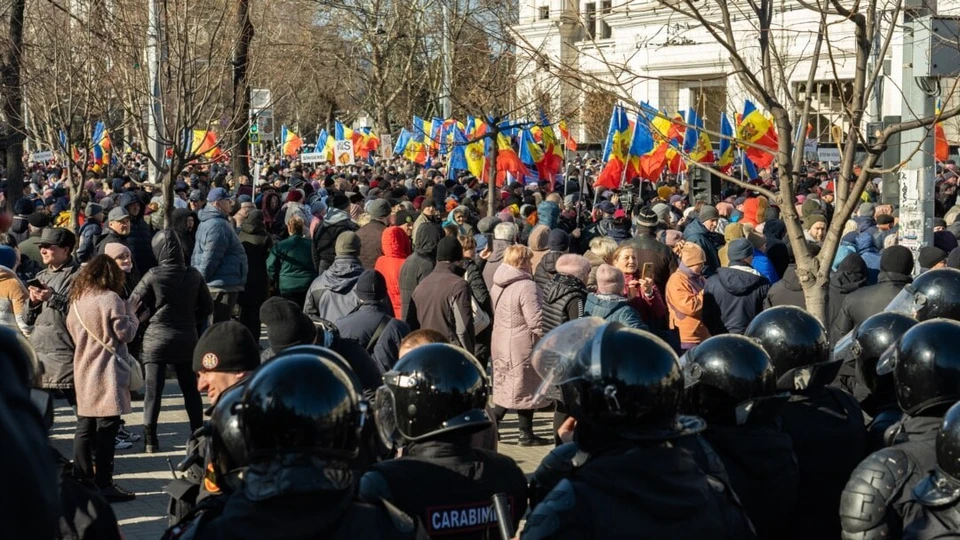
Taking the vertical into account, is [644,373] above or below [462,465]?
above

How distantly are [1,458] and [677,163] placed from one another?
2443 centimetres

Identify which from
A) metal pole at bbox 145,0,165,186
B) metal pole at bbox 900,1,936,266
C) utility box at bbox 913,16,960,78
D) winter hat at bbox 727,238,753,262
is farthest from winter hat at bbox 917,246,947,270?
metal pole at bbox 145,0,165,186

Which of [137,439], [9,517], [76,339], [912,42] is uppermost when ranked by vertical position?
[912,42]

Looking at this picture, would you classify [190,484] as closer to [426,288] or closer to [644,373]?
[644,373]

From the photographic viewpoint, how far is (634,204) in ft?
69.4

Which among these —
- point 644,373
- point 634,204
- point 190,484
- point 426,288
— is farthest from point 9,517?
point 634,204

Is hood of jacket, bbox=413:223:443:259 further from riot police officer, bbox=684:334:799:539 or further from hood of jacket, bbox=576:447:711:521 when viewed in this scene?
hood of jacket, bbox=576:447:711:521

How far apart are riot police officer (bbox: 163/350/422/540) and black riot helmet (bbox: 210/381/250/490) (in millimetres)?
156

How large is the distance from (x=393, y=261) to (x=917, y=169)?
465 cm

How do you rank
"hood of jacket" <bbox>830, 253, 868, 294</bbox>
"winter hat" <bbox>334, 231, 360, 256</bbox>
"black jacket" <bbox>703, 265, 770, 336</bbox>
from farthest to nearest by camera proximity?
"winter hat" <bbox>334, 231, 360, 256</bbox>, "black jacket" <bbox>703, 265, 770, 336</bbox>, "hood of jacket" <bbox>830, 253, 868, 294</bbox>

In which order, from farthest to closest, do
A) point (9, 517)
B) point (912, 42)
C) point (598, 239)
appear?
point (598, 239) < point (912, 42) < point (9, 517)

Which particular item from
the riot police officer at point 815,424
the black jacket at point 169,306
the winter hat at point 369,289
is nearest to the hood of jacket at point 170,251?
the black jacket at point 169,306

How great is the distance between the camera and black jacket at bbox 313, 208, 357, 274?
43.5ft

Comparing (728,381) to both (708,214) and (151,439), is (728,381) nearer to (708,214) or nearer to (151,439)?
(151,439)
